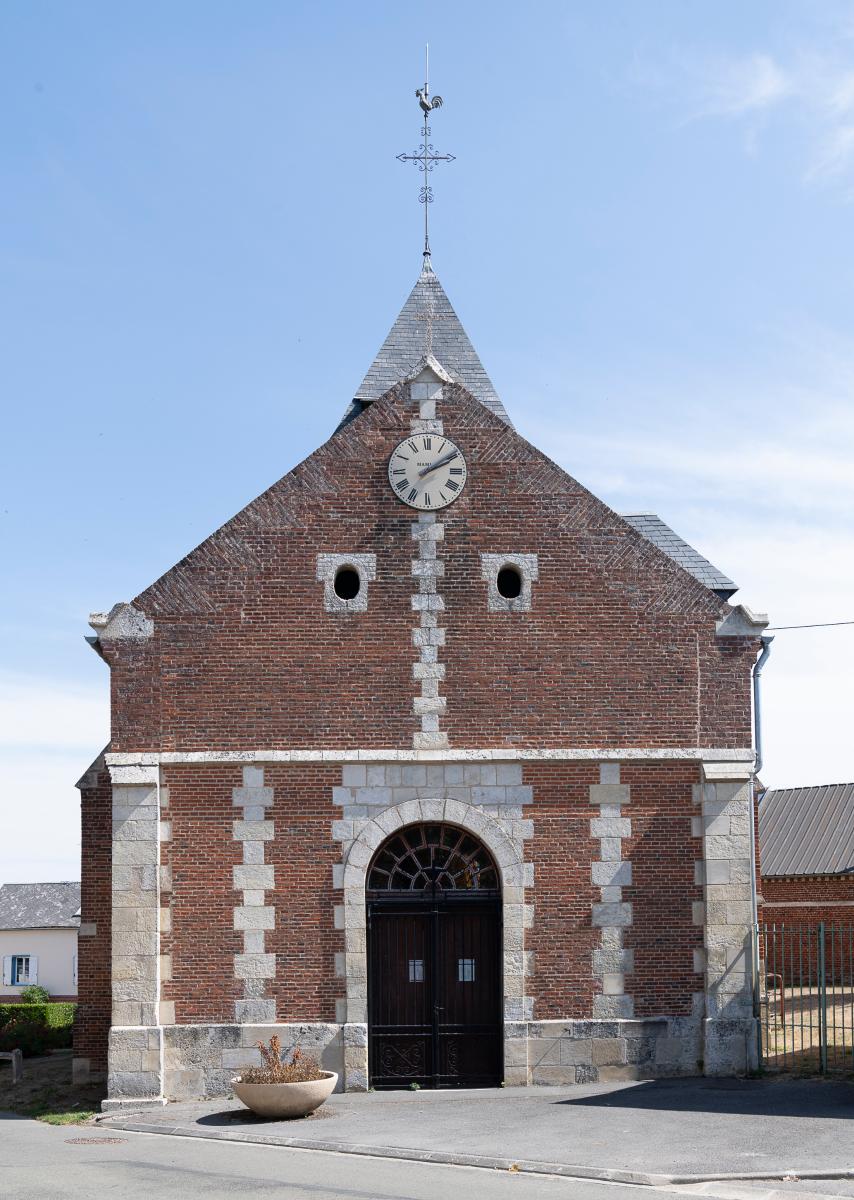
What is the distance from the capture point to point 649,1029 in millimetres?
16359

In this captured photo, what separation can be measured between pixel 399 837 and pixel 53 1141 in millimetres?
4890

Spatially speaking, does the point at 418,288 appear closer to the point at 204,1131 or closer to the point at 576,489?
the point at 576,489

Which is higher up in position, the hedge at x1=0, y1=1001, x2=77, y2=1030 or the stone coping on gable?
the stone coping on gable

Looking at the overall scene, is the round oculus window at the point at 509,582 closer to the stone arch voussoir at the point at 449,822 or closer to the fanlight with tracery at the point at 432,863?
the stone arch voussoir at the point at 449,822

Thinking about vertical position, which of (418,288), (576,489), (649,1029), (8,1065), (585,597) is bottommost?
(8,1065)

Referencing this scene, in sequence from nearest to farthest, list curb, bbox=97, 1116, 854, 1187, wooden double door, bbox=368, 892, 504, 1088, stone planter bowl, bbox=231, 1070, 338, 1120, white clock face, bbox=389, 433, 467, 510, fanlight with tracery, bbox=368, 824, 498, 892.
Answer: curb, bbox=97, 1116, 854, 1187 → stone planter bowl, bbox=231, 1070, 338, 1120 → wooden double door, bbox=368, 892, 504, 1088 → fanlight with tracery, bbox=368, 824, 498, 892 → white clock face, bbox=389, 433, 467, 510

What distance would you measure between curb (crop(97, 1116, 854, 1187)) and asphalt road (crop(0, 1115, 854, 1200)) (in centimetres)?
14

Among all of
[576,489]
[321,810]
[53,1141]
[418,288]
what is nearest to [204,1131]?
[53,1141]

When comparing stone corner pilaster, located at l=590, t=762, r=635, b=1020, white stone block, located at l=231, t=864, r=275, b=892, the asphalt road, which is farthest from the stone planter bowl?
stone corner pilaster, located at l=590, t=762, r=635, b=1020

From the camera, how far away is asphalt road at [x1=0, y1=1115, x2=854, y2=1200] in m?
10.8

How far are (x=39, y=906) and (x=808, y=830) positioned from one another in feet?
115

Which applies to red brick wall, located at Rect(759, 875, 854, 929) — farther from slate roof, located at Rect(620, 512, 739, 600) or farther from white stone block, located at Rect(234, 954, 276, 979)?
white stone block, located at Rect(234, 954, 276, 979)

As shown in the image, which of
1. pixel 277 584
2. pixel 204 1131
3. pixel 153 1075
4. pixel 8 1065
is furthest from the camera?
pixel 8 1065

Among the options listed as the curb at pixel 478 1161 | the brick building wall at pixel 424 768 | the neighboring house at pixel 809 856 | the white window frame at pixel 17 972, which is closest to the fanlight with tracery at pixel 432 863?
the brick building wall at pixel 424 768
